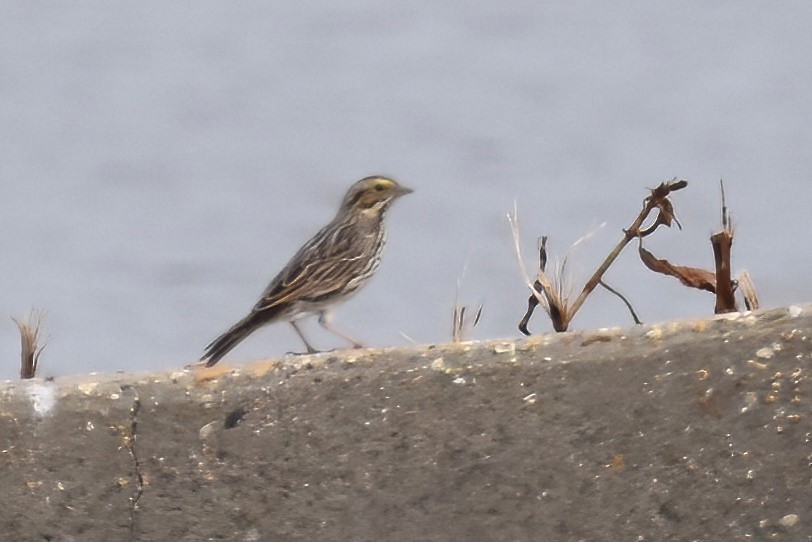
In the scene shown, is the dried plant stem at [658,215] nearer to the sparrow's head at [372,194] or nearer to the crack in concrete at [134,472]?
the crack in concrete at [134,472]

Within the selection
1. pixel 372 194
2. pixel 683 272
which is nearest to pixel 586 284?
pixel 683 272

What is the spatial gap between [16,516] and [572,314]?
66.5 inches

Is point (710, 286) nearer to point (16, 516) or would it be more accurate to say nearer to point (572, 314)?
point (572, 314)

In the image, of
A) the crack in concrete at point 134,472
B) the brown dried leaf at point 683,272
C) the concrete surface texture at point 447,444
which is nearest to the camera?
the concrete surface texture at point 447,444

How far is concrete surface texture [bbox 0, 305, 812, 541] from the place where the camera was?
11.9 ft

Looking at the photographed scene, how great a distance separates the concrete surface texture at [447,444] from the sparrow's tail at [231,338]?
814 mm

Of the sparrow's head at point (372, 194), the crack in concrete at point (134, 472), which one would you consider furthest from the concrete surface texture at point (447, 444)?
the sparrow's head at point (372, 194)

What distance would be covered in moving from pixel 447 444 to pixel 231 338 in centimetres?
167

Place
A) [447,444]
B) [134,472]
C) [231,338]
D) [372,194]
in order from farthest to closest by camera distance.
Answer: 1. [372,194]
2. [231,338]
3. [134,472]
4. [447,444]

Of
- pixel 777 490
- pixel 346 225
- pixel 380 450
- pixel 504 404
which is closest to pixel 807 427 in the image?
pixel 777 490

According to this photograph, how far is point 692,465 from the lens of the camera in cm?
363

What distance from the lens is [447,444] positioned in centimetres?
379

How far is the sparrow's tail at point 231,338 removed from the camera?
505 centimetres

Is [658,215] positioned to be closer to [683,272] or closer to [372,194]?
[683,272]
